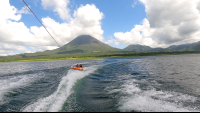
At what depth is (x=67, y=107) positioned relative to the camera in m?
9.67

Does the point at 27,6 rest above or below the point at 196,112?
above

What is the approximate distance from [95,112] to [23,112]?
636 cm

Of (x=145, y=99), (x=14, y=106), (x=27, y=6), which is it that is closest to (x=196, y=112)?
(x=145, y=99)

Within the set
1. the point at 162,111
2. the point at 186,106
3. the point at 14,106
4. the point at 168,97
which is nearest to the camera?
the point at 162,111

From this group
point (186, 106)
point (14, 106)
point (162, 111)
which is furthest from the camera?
point (14, 106)

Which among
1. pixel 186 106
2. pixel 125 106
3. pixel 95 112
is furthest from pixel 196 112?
pixel 95 112

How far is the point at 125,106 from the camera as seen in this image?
9.87 meters

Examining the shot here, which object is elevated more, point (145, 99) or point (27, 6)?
point (27, 6)

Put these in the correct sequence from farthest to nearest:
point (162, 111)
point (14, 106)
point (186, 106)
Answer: point (14, 106) < point (186, 106) < point (162, 111)

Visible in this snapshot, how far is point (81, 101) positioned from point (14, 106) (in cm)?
697

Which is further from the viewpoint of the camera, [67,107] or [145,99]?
[145,99]

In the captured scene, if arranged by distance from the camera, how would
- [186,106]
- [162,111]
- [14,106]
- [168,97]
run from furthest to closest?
[168,97]
[14,106]
[186,106]
[162,111]

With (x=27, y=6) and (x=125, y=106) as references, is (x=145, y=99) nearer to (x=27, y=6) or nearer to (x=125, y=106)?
(x=125, y=106)

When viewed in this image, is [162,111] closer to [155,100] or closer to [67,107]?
[155,100]
